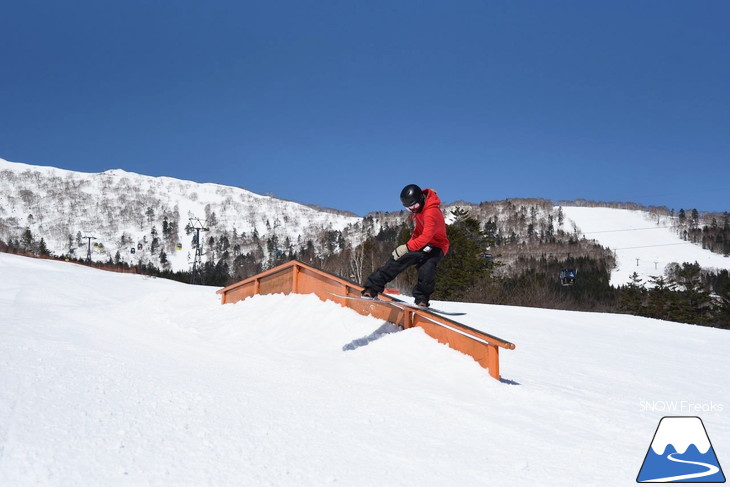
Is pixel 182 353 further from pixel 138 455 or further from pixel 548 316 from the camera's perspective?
pixel 548 316

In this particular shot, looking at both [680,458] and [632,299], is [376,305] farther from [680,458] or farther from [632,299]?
[632,299]

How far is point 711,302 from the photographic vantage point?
194ft

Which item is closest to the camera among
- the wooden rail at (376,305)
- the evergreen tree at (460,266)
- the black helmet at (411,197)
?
the wooden rail at (376,305)

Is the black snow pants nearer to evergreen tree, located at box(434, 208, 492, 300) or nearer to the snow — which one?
the snow

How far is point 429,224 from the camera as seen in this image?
238 inches

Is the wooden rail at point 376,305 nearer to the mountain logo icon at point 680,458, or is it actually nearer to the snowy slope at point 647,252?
the mountain logo icon at point 680,458

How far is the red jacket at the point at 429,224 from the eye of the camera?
6.06 meters

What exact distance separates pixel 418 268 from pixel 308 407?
294 cm

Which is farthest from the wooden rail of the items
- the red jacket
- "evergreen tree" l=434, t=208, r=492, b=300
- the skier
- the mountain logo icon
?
"evergreen tree" l=434, t=208, r=492, b=300

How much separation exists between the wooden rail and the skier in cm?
56

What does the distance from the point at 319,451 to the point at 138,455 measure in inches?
36.9

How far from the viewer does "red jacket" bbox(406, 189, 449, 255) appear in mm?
6059

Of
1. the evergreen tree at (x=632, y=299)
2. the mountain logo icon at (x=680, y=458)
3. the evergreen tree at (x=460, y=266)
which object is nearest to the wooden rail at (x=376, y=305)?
the mountain logo icon at (x=680, y=458)

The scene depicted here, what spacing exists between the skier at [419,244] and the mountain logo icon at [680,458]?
2.89 metres
